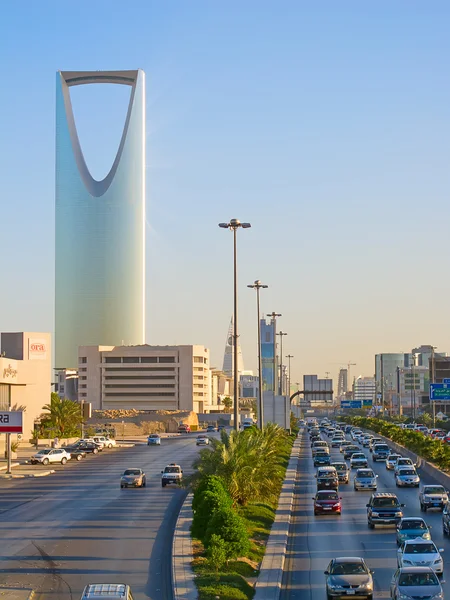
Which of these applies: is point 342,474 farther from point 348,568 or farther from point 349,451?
point 348,568

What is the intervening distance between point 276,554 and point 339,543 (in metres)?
3.72

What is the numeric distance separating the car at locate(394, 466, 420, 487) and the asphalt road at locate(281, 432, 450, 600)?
2532mm

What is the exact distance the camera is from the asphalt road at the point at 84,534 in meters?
25.2

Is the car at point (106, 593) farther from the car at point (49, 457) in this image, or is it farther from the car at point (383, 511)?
the car at point (49, 457)

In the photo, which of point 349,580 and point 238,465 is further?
point 238,465

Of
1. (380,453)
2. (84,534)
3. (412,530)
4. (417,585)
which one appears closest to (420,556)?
(417,585)

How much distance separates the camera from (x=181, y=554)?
28438 millimetres

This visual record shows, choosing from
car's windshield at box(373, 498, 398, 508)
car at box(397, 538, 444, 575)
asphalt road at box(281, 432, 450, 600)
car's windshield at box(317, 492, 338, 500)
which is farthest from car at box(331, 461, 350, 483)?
car at box(397, 538, 444, 575)

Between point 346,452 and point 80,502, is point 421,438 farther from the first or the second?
point 80,502

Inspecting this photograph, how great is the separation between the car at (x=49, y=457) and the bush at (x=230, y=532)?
5374 centimetres

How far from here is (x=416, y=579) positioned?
2142 cm

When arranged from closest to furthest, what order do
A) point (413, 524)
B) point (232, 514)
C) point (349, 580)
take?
1. point (349, 580)
2. point (232, 514)
3. point (413, 524)

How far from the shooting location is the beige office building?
103750 millimetres

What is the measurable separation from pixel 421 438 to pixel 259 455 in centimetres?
4307
